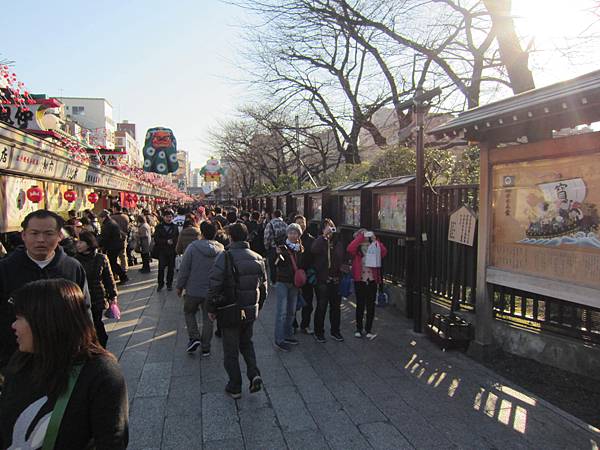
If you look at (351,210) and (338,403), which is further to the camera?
(351,210)

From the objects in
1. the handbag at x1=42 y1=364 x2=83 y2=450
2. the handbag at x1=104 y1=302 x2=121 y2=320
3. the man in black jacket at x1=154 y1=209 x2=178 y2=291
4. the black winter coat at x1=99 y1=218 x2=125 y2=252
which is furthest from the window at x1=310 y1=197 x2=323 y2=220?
the handbag at x1=42 y1=364 x2=83 y2=450

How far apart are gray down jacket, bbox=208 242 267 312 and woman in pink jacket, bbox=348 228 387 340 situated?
2152mm

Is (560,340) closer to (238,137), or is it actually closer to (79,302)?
(79,302)

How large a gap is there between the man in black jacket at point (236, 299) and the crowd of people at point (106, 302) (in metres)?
0.01

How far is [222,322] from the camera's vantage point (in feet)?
14.6

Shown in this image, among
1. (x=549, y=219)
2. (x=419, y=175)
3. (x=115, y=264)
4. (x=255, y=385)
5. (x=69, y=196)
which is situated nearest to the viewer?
(x=255, y=385)

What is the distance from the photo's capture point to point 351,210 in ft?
35.7

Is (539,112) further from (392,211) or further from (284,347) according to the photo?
(392,211)

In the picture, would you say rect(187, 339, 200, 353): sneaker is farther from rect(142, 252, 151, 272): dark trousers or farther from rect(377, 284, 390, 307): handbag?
rect(142, 252, 151, 272): dark trousers

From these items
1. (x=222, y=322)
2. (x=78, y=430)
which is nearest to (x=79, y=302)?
(x=78, y=430)

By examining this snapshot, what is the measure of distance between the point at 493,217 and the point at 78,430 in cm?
556

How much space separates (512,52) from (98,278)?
10.1 m

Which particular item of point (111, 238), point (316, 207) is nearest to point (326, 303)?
point (111, 238)

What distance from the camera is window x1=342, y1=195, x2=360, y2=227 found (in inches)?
408
